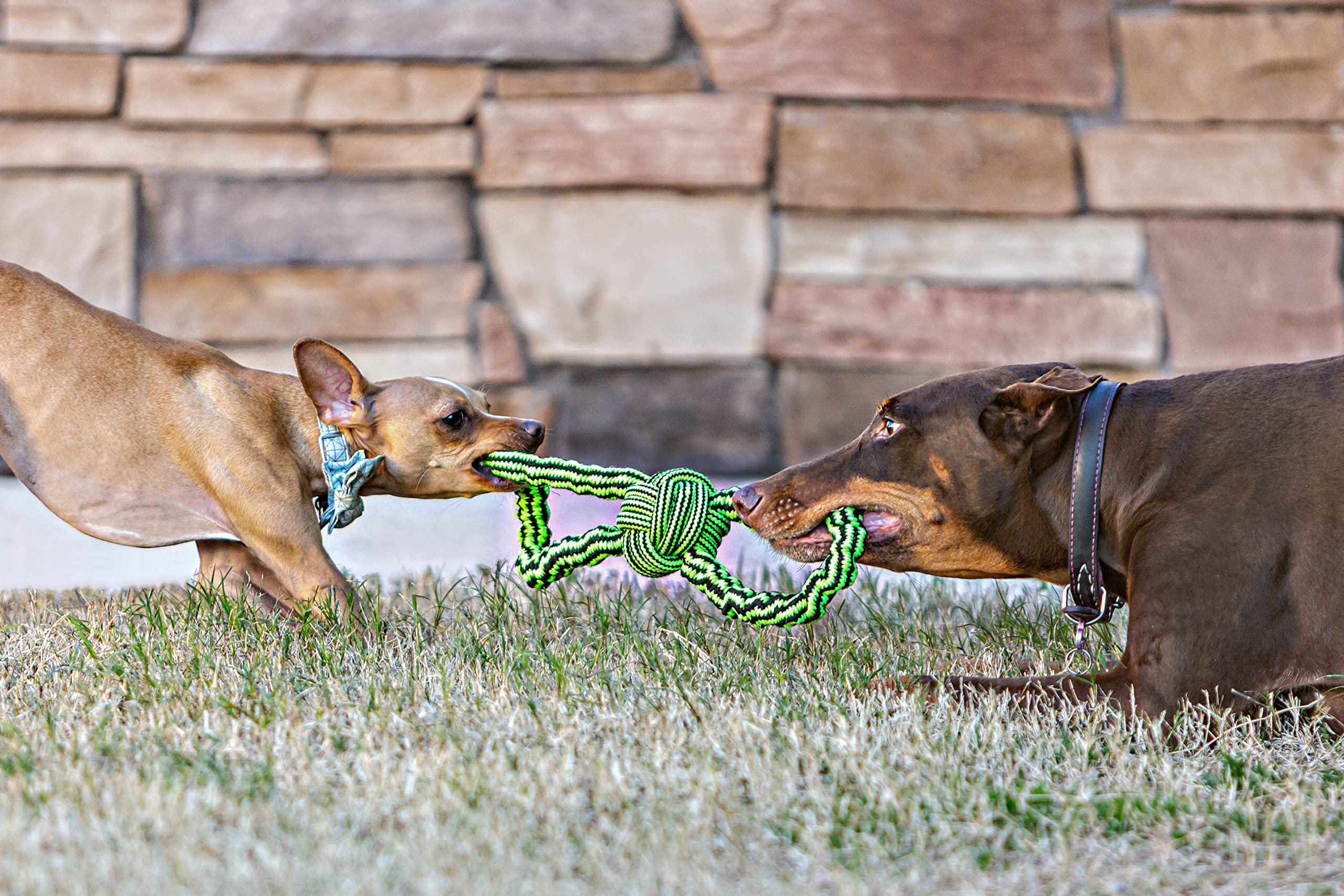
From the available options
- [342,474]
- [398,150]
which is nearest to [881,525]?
[342,474]

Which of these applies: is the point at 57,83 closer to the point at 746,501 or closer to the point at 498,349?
the point at 498,349

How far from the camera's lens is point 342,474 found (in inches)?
160

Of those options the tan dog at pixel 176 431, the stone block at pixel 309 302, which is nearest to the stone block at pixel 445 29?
the stone block at pixel 309 302

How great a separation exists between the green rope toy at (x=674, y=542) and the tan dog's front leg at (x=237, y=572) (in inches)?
37.4

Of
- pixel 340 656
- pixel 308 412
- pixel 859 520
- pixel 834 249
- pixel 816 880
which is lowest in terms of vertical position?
pixel 816 880

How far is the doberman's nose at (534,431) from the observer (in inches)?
166

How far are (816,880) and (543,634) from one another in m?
1.82

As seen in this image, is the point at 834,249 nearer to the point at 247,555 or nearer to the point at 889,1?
the point at 889,1

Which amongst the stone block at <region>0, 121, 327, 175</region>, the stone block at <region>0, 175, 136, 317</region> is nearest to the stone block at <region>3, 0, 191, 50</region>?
the stone block at <region>0, 121, 327, 175</region>

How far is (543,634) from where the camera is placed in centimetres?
405

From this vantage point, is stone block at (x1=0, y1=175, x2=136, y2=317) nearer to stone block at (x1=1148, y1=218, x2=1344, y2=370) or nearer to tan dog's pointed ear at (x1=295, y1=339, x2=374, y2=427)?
tan dog's pointed ear at (x1=295, y1=339, x2=374, y2=427)

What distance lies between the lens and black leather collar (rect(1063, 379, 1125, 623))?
338cm

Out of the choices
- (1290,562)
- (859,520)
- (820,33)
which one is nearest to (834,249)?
(820,33)

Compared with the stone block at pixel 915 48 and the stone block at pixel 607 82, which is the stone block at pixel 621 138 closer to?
the stone block at pixel 607 82
